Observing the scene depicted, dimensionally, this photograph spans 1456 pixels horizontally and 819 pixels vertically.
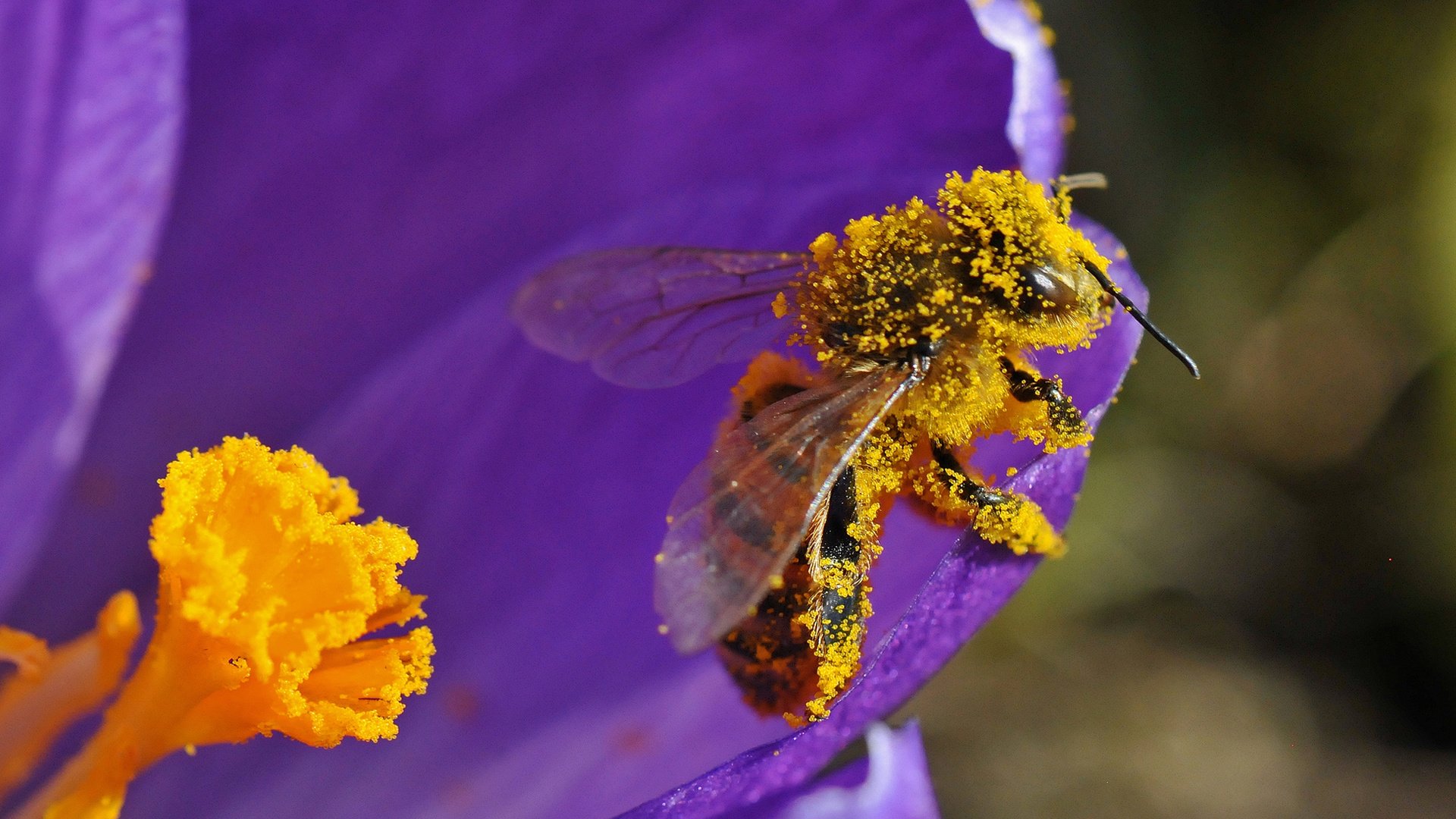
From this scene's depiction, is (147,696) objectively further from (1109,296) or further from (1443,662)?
(1443,662)

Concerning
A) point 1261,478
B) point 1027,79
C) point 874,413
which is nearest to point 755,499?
point 874,413

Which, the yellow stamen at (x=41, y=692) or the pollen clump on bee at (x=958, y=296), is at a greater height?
the yellow stamen at (x=41, y=692)

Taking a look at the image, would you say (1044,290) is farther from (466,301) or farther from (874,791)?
(466,301)

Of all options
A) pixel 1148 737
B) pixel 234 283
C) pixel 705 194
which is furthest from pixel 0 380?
pixel 1148 737

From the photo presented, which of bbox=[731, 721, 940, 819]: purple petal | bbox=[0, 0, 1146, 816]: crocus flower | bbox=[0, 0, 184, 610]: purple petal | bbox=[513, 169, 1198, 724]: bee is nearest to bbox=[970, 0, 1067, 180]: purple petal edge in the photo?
bbox=[0, 0, 1146, 816]: crocus flower

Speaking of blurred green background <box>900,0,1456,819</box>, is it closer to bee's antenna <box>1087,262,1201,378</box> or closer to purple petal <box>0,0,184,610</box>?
bee's antenna <box>1087,262,1201,378</box>

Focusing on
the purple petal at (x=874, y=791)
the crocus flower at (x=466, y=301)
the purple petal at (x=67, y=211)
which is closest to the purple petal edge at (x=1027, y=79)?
the crocus flower at (x=466, y=301)

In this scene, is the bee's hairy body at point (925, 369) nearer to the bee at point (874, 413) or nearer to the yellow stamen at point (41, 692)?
the bee at point (874, 413)

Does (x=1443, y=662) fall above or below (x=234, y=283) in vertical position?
below
